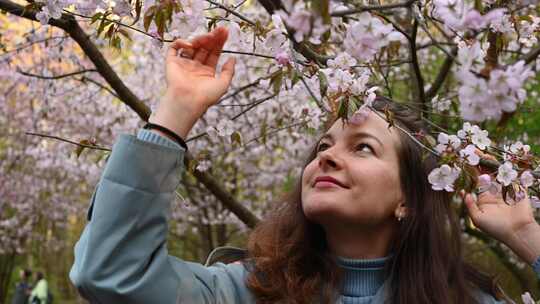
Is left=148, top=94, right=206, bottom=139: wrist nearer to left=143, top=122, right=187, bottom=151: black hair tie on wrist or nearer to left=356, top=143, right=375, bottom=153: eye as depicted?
left=143, top=122, right=187, bottom=151: black hair tie on wrist

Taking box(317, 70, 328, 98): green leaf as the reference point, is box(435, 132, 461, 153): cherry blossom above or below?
below

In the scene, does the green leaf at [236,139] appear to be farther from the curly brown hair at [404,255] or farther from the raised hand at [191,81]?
the raised hand at [191,81]

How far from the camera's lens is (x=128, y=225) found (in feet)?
4.46

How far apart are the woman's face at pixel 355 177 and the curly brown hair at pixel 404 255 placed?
0.06m

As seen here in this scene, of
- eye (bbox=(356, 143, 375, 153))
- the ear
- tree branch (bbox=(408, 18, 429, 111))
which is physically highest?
tree branch (bbox=(408, 18, 429, 111))

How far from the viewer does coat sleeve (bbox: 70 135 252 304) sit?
135 centimetres

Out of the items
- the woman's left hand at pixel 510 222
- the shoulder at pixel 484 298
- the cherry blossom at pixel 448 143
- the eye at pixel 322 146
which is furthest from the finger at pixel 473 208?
the cherry blossom at pixel 448 143

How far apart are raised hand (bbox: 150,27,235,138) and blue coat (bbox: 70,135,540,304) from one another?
85mm

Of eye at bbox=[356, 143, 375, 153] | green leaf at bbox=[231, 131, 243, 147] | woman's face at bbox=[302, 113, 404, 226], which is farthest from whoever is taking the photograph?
green leaf at bbox=[231, 131, 243, 147]

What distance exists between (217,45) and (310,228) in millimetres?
807

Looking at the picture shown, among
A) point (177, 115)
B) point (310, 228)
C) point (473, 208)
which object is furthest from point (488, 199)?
point (177, 115)

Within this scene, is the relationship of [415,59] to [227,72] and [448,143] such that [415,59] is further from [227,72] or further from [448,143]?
[227,72]

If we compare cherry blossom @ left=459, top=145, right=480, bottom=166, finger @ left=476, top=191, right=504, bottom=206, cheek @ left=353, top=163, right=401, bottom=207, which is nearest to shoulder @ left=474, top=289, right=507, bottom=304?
finger @ left=476, top=191, right=504, bottom=206

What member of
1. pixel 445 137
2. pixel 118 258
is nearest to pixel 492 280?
pixel 445 137
